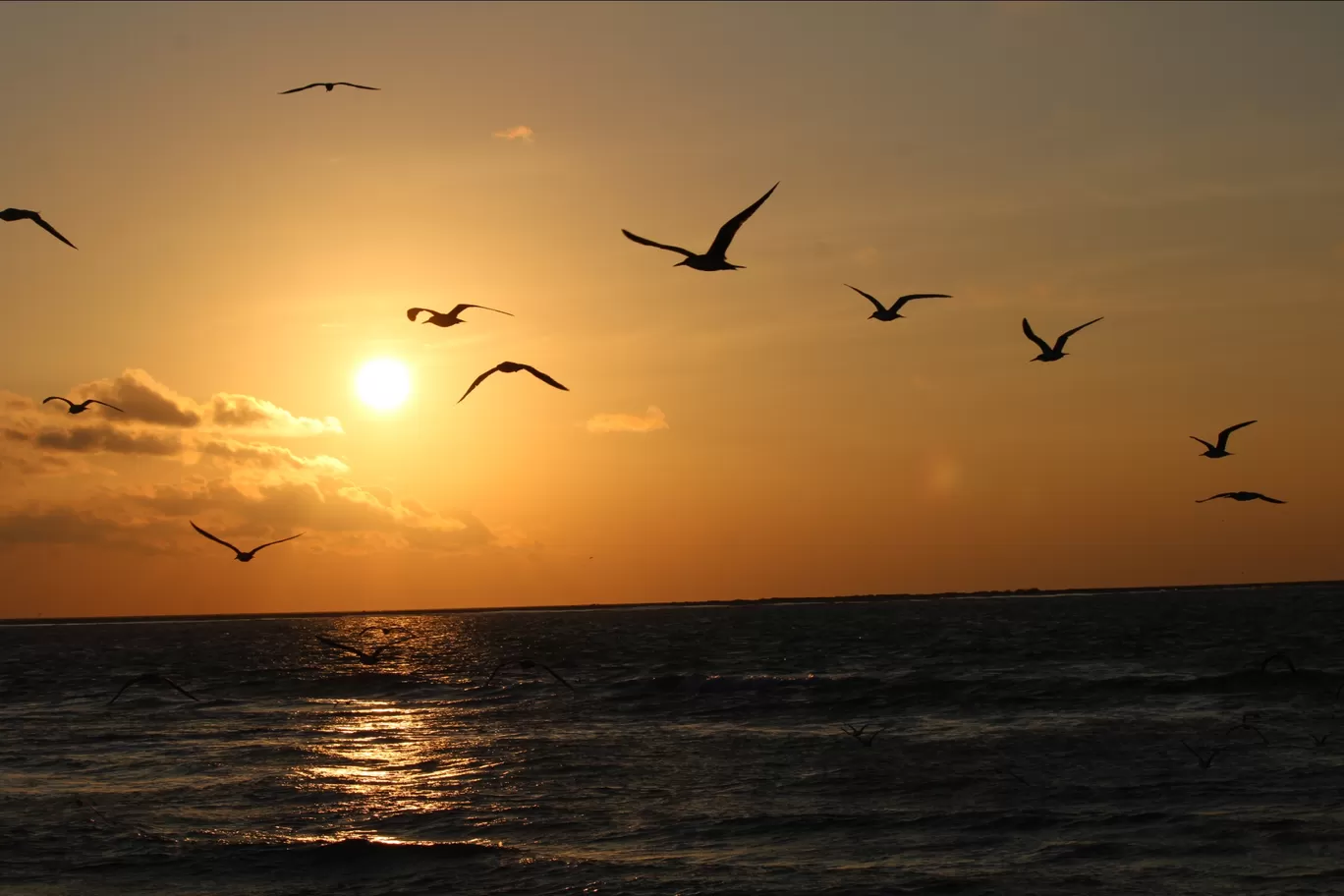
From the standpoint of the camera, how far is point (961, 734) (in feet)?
122

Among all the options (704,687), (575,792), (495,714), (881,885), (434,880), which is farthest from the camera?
(704,687)

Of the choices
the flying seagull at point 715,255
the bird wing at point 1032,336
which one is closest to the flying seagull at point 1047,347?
the bird wing at point 1032,336

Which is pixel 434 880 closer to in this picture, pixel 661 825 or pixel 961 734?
pixel 661 825

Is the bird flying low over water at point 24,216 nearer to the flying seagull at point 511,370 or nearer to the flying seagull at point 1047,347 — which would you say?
the flying seagull at point 511,370

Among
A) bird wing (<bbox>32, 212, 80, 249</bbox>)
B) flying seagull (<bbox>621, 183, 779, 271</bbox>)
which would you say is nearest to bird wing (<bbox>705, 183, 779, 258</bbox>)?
flying seagull (<bbox>621, 183, 779, 271</bbox>)

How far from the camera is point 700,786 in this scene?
30.0 metres

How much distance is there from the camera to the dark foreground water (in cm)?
2203

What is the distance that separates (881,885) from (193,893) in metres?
11.4

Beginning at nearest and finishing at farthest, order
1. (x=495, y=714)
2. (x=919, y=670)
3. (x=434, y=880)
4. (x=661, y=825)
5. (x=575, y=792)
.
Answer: (x=434, y=880) < (x=661, y=825) < (x=575, y=792) < (x=495, y=714) < (x=919, y=670)

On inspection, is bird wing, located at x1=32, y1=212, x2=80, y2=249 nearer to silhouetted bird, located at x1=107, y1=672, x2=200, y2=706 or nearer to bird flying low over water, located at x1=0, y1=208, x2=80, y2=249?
bird flying low over water, located at x1=0, y1=208, x2=80, y2=249

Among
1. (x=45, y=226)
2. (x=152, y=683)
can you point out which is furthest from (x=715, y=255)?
(x=152, y=683)

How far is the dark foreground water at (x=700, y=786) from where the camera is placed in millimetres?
22031

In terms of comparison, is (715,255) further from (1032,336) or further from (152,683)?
(152,683)

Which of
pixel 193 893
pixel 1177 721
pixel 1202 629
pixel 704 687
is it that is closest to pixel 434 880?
pixel 193 893
